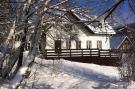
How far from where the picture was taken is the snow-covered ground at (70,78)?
790 inches

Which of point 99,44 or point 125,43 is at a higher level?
point 125,43

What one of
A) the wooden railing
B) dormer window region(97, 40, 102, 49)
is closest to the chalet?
the wooden railing

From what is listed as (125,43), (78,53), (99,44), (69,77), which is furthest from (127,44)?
(99,44)

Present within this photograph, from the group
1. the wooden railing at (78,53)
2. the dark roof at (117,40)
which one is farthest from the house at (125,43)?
the wooden railing at (78,53)

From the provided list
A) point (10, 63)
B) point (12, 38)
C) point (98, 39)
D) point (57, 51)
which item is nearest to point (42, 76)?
point (10, 63)

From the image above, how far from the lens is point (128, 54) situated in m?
20.5

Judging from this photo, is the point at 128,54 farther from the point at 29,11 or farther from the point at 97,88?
the point at 29,11

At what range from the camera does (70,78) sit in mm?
23250

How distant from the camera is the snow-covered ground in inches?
790

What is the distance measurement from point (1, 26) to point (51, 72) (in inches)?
291

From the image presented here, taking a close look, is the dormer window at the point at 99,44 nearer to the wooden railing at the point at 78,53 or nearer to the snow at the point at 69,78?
the wooden railing at the point at 78,53

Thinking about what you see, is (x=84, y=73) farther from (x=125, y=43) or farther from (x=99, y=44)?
(x=99, y=44)

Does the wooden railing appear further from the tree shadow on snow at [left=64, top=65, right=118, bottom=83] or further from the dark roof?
the tree shadow on snow at [left=64, top=65, right=118, bottom=83]

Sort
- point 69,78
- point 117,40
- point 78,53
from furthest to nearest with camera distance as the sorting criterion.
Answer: point 117,40 → point 78,53 → point 69,78
